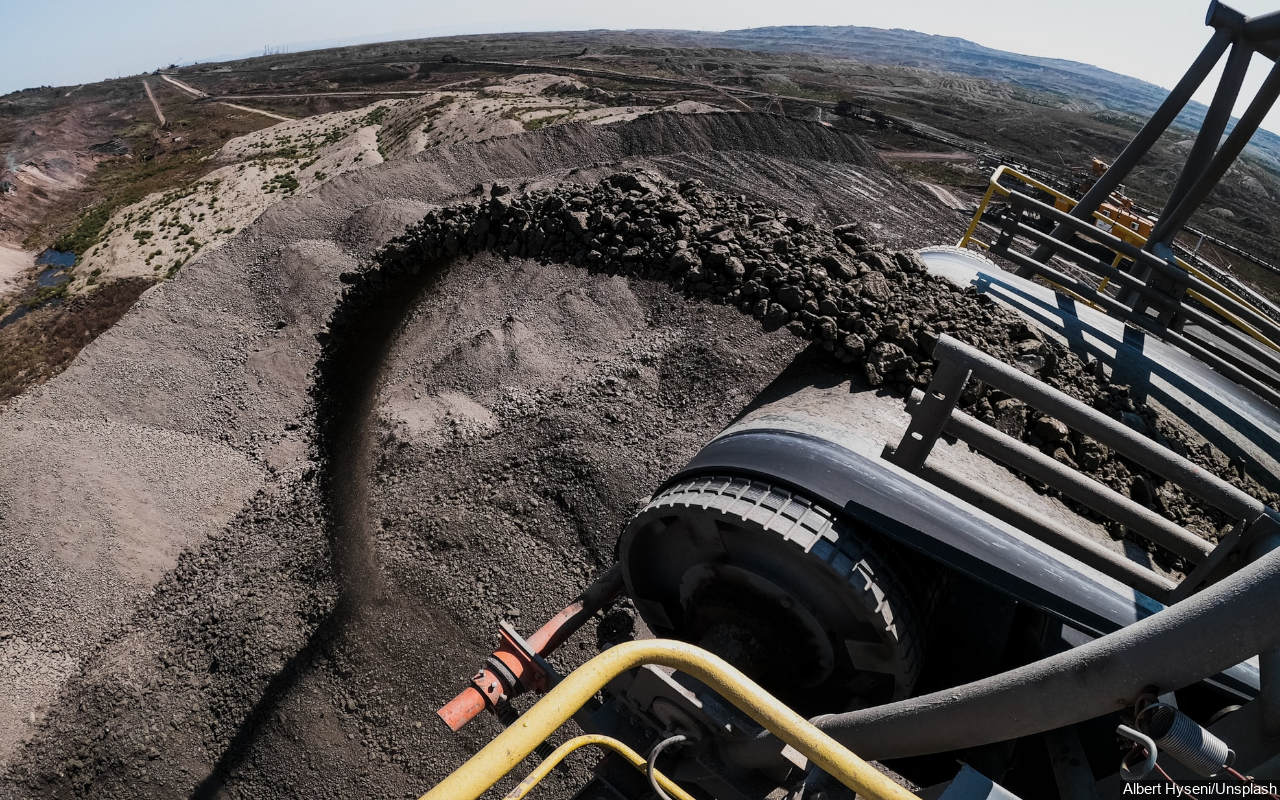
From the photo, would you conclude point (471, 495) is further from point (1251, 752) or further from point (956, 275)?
point (1251, 752)

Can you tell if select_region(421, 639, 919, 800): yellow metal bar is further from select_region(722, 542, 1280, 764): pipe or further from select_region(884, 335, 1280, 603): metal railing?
select_region(884, 335, 1280, 603): metal railing

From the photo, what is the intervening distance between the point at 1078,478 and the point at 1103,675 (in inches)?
90.0

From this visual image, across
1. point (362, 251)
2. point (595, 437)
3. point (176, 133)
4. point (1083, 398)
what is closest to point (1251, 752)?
point (1083, 398)

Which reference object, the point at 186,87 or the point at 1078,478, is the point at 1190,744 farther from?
the point at 186,87

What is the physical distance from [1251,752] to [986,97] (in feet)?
310

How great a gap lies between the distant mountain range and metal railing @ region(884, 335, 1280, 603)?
445ft

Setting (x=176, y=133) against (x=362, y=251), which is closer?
(x=362, y=251)

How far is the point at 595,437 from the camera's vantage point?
802 cm

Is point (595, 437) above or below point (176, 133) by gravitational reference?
below

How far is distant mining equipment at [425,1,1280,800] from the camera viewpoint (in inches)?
93.6

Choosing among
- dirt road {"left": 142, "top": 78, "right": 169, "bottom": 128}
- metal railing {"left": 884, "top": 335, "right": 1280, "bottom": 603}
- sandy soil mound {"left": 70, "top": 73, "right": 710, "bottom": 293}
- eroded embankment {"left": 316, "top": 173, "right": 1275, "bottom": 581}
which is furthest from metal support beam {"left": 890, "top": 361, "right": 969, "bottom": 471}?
dirt road {"left": 142, "top": 78, "right": 169, "bottom": 128}

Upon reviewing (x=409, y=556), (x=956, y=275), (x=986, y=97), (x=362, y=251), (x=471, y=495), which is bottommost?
(x=409, y=556)

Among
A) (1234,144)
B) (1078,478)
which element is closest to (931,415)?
(1078,478)

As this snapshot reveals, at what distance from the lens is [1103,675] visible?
216 cm
